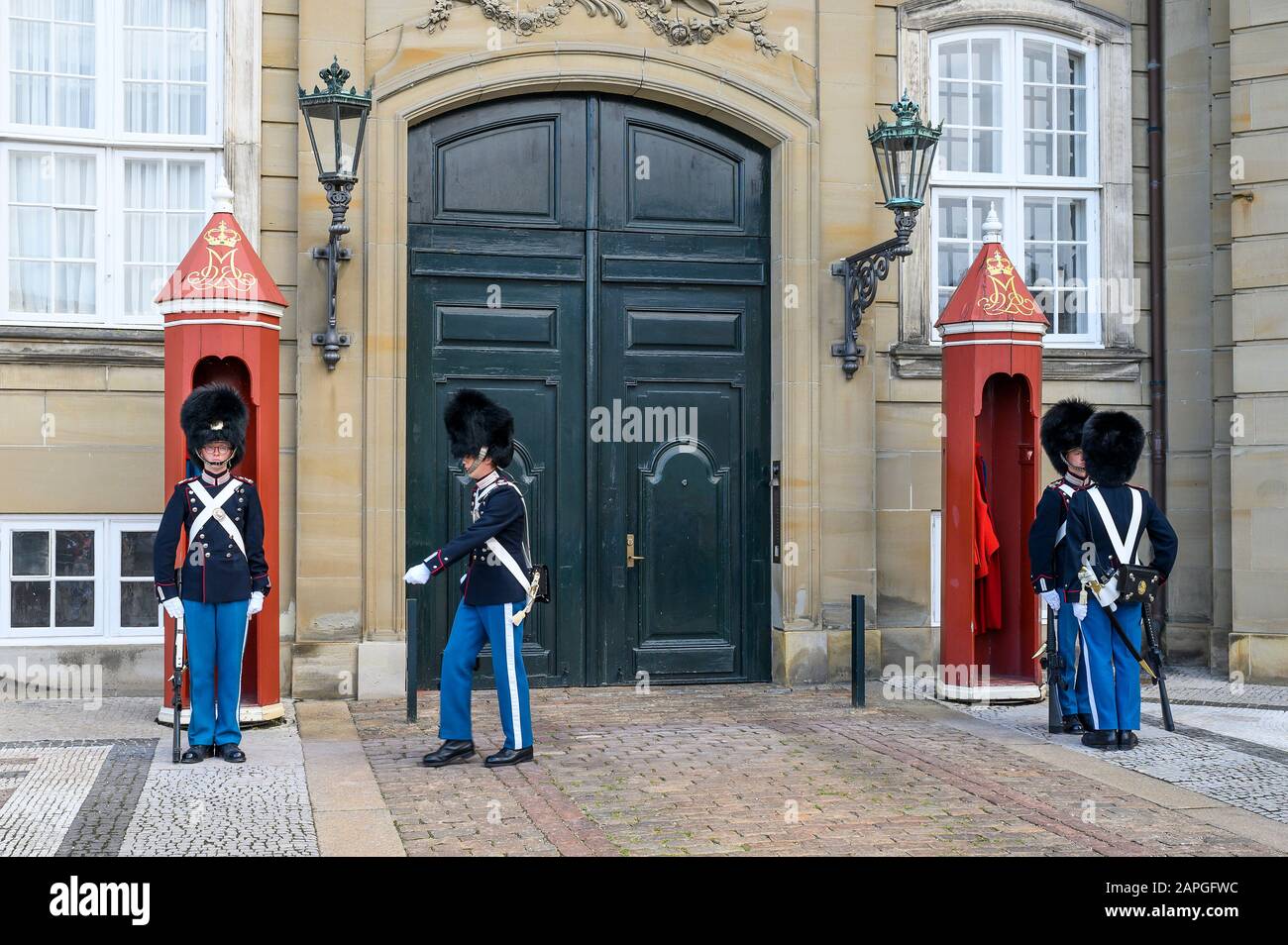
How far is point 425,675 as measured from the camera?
10.4 m

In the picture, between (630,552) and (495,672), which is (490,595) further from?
A: (630,552)

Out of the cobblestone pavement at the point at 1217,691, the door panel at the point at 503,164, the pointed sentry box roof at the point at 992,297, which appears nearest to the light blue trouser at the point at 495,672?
the door panel at the point at 503,164

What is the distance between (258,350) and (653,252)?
3245mm

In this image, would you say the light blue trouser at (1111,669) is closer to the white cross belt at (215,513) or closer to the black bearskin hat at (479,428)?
the black bearskin hat at (479,428)

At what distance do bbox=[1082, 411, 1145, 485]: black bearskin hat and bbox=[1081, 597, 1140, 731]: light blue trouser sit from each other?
723mm

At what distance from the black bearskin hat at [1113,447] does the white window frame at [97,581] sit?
592 cm

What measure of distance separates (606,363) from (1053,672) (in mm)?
3803

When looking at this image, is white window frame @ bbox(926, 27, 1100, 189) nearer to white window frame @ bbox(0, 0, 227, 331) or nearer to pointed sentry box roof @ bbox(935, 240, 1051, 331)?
pointed sentry box roof @ bbox(935, 240, 1051, 331)

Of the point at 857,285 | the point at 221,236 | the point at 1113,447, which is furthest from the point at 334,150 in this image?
the point at 1113,447

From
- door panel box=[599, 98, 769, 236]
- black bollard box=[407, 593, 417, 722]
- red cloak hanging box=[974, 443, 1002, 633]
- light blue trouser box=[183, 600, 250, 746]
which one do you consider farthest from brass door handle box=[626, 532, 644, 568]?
light blue trouser box=[183, 600, 250, 746]

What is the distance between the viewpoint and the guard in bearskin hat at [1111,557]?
27.1ft

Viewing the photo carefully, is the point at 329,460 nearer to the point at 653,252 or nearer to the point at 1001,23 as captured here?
the point at 653,252

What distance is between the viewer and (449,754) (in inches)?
305

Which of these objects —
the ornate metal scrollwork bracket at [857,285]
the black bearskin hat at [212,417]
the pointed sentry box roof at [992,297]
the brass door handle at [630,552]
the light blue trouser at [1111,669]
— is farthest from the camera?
the brass door handle at [630,552]
